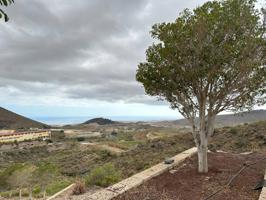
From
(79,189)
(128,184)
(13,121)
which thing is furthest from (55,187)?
(13,121)

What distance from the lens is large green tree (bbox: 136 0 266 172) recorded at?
31.2 feet

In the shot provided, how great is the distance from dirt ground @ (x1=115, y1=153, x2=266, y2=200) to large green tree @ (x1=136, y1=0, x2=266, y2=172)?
81cm

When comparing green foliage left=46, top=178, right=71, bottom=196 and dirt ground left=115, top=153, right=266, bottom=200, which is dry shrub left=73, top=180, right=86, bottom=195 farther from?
green foliage left=46, top=178, right=71, bottom=196

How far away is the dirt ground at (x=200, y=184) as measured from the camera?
25.9 ft

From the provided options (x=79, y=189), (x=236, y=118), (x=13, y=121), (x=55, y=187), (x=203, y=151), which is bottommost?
(x=55, y=187)

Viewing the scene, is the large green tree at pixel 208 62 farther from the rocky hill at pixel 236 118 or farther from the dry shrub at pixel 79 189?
the dry shrub at pixel 79 189

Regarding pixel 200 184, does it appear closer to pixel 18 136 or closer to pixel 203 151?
pixel 203 151

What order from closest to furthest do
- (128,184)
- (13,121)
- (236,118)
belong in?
(128,184)
(236,118)
(13,121)

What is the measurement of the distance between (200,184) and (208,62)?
3723mm

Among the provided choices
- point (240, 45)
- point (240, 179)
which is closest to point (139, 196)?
point (240, 179)

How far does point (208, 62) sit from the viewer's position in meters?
9.41

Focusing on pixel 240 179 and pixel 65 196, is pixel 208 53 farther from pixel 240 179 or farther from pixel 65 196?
pixel 65 196

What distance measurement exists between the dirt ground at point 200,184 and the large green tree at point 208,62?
0.81 m

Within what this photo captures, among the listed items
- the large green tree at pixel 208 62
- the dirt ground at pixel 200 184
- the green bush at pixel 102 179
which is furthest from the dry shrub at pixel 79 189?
the large green tree at pixel 208 62
